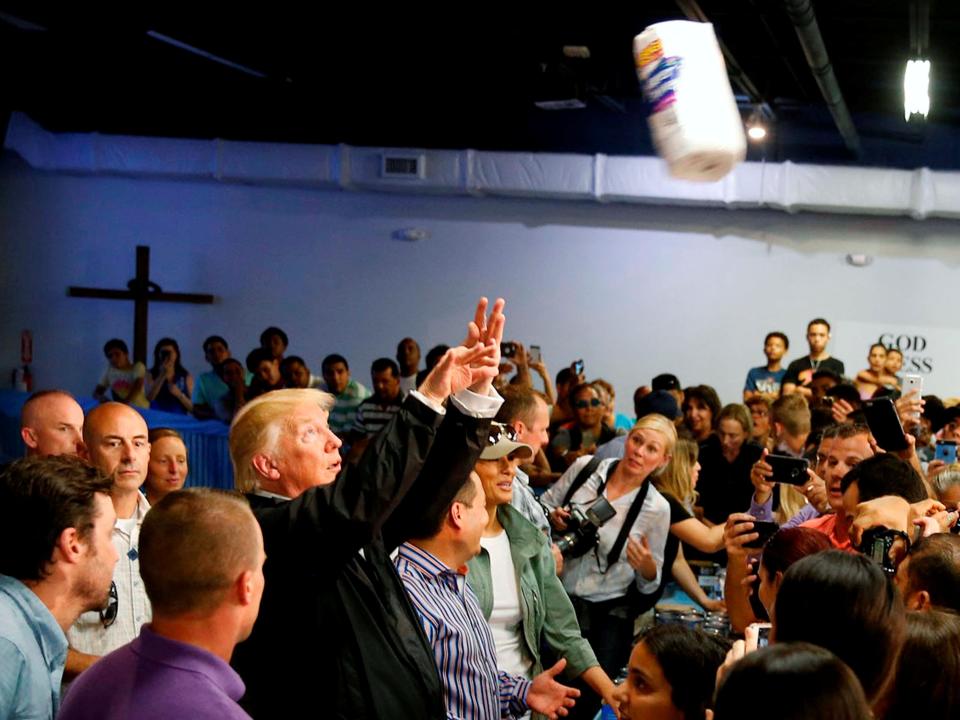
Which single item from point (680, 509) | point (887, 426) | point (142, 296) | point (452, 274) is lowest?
point (680, 509)

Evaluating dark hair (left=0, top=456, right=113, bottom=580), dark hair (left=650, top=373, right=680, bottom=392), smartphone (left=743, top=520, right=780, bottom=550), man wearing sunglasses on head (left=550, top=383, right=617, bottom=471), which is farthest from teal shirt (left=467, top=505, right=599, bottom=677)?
dark hair (left=650, top=373, right=680, bottom=392)

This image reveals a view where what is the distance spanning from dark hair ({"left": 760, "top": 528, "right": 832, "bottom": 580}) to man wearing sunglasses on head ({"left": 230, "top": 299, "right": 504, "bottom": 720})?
69cm

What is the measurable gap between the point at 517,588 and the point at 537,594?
0.07m

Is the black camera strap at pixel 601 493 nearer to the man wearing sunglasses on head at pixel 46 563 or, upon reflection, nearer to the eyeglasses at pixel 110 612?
the eyeglasses at pixel 110 612

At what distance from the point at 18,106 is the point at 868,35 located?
783 cm

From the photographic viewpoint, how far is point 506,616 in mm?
3287

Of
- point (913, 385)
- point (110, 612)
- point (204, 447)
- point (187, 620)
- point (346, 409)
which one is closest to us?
point (187, 620)

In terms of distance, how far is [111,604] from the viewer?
9.56 feet

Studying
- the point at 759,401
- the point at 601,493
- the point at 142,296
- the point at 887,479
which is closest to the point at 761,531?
the point at 887,479

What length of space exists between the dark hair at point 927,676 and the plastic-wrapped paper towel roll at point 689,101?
1189 mm

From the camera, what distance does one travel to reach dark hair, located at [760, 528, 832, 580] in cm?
247

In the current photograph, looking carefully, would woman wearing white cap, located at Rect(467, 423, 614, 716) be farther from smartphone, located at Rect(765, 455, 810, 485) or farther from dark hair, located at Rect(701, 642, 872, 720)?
dark hair, located at Rect(701, 642, 872, 720)

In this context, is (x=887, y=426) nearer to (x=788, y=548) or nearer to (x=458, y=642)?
(x=788, y=548)

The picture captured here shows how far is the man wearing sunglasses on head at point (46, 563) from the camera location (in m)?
2.06
